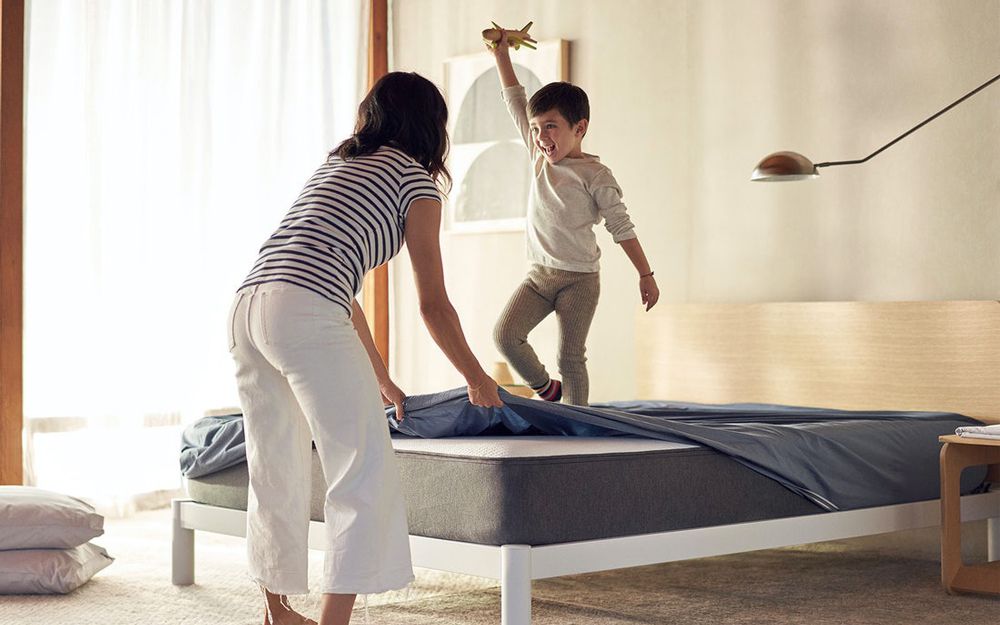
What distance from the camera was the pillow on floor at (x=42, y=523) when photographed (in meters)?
3.13

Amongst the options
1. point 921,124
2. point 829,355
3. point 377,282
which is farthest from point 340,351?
point 377,282

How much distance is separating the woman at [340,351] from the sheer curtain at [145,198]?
2.49m

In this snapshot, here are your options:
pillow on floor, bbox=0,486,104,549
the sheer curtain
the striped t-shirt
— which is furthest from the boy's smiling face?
the sheer curtain

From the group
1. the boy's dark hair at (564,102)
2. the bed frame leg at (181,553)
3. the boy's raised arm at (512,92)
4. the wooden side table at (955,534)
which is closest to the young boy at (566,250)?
the boy's dark hair at (564,102)

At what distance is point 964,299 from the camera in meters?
3.81

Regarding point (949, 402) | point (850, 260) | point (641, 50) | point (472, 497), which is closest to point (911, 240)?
point (850, 260)

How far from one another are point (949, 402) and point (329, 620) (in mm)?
2348

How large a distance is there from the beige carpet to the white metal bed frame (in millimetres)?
181

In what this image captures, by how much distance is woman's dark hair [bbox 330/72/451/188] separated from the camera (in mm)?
2250

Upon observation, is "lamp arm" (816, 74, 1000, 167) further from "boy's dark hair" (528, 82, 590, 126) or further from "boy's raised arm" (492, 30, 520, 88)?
"boy's raised arm" (492, 30, 520, 88)

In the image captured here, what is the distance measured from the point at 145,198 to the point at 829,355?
2.62 metres

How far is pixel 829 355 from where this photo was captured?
13.1 ft

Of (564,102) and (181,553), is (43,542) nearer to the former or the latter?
(181,553)

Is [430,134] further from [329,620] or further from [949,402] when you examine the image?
[949,402]
